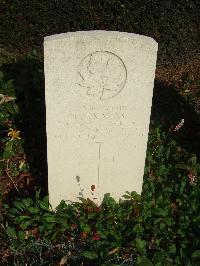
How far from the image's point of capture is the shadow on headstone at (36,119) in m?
4.65

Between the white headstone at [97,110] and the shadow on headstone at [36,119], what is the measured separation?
29.9 inches

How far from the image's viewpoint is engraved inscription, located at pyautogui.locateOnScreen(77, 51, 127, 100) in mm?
3053

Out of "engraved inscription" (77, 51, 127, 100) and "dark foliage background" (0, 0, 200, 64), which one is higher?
"dark foliage background" (0, 0, 200, 64)

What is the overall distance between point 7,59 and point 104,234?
341cm

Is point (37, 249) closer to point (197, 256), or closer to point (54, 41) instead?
point (197, 256)

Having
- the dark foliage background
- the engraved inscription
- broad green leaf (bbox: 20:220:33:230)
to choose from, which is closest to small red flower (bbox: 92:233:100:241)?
broad green leaf (bbox: 20:220:33:230)

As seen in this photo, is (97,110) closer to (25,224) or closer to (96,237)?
(96,237)

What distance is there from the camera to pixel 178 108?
17.9 ft

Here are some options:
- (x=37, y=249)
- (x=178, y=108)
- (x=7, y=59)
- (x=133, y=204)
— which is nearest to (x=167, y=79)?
(x=178, y=108)

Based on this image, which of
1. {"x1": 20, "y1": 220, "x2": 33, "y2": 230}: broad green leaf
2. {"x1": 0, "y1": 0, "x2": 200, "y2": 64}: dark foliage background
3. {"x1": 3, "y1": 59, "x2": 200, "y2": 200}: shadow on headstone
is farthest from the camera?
{"x1": 0, "y1": 0, "x2": 200, "y2": 64}: dark foliage background

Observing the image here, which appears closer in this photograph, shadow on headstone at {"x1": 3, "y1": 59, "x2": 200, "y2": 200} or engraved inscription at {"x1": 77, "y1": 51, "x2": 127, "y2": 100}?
engraved inscription at {"x1": 77, "y1": 51, "x2": 127, "y2": 100}

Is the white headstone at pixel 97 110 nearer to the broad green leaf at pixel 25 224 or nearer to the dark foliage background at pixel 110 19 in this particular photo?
the broad green leaf at pixel 25 224

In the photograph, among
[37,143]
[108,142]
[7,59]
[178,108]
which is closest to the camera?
[108,142]

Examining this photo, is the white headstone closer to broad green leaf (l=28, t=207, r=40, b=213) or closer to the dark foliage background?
broad green leaf (l=28, t=207, r=40, b=213)
